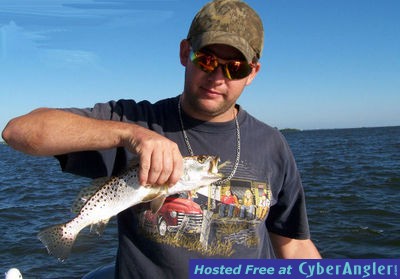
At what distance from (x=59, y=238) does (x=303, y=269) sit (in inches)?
71.5

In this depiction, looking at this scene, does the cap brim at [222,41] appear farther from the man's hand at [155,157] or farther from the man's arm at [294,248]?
the man's arm at [294,248]

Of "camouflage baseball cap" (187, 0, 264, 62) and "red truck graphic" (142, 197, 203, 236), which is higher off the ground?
"camouflage baseball cap" (187, 0, 264, 62)

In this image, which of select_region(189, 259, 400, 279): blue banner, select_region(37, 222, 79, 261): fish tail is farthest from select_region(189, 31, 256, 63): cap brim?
select_region(37, 222, 79, 261): fish tail

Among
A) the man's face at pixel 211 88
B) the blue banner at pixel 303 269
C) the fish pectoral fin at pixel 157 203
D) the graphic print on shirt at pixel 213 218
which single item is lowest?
the blue banner at pixel 303 269

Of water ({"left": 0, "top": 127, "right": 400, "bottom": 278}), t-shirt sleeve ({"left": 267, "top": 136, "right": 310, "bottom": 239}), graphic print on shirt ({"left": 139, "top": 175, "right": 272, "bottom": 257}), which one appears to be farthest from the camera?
water ({"left": 0, "top": 127, "right": 400, "bottom": 278})

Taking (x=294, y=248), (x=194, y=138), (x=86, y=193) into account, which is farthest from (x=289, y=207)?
(x=86, y=193)

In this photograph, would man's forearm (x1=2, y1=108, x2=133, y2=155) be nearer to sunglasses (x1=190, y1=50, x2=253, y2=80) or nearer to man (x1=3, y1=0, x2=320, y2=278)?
man (x1=3, y1=0, x2=320, y2=278)

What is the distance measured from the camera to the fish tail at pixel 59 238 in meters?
3.01

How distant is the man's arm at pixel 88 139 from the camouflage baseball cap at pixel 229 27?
0.91 m

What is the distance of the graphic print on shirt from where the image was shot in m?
3.16

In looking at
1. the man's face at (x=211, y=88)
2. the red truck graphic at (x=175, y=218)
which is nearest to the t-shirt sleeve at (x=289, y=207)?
the man's face at (x=211, y=88)

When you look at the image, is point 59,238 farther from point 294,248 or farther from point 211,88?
point 294,248

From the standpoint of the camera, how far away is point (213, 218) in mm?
3285

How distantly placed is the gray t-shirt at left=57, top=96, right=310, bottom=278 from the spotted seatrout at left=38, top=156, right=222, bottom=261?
0.20 meters
